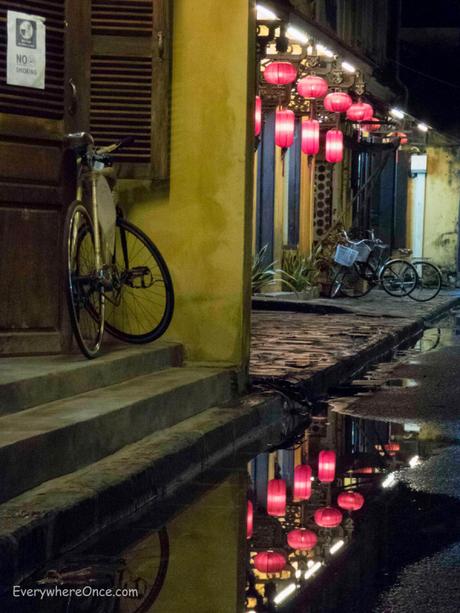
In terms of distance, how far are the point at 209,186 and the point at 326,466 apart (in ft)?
8.65

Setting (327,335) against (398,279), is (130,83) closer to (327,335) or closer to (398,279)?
(327,335)

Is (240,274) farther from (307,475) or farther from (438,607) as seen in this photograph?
(438,607)

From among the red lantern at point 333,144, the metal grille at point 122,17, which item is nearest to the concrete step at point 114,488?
the metal grille at point 122,17

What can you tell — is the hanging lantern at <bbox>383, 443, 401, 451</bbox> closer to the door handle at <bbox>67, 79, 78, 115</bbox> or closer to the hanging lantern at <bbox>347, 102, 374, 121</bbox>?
the door handle at <bbox>67, 79, 78, 115</bbox>

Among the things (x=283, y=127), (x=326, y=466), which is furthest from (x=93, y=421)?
(x=283, y=127)

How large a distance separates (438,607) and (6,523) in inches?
73.0

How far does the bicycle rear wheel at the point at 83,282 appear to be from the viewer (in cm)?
822

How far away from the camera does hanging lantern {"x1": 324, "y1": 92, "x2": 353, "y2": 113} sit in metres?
23.0

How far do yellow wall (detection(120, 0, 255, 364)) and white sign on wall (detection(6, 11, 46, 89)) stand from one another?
131cm

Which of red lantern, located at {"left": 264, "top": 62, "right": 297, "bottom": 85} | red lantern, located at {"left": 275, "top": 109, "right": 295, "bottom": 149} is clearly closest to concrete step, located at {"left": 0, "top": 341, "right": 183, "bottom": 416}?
red lantern, located at {"left": 264, "top": 62, "right": 297, "bottom": 85}

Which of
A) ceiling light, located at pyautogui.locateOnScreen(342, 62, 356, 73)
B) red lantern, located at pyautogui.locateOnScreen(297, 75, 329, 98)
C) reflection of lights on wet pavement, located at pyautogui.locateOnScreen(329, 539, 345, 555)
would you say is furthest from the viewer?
ceiling light, located at pyautogui.locateOnScreen(342, 62, 356, 73)

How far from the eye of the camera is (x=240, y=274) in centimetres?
962

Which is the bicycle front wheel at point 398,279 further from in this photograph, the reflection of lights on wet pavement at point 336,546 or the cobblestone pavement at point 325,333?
the reflection of lights on wet pavement at point 336,546

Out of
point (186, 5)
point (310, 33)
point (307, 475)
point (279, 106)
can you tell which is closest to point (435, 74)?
point (279, 106)
